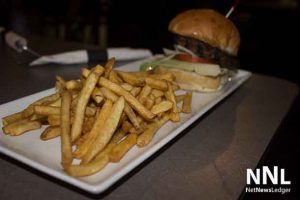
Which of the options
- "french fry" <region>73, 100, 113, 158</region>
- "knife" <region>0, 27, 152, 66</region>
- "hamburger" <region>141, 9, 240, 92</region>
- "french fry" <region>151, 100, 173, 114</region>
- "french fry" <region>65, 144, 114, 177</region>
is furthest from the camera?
"knife" <region>0, 27, 152, 66</region>

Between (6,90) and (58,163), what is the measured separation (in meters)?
0.83

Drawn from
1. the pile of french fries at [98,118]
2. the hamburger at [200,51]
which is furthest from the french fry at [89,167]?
the hamburger at [200,51]

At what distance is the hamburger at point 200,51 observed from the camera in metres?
1.93

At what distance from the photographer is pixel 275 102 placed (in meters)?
1.74

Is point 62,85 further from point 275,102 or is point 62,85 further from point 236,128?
point 275,102

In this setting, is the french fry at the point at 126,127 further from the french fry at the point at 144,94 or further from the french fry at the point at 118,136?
the french fry at the point at 144,94

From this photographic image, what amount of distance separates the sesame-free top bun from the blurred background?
8.20 feet

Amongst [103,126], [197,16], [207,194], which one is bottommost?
[207,194]

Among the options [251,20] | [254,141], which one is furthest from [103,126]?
[251,20]

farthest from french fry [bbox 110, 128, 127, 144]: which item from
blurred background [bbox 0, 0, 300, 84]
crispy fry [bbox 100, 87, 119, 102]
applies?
blurred background [bbox 0, 0, 300, 84]

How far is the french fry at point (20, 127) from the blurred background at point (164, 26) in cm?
360

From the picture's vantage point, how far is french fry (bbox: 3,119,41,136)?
3.46ft

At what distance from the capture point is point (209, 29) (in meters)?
1.96

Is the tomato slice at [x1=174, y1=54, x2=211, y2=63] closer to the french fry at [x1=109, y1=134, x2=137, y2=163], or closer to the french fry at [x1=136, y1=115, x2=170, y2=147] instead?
the french fry at [x1=136, y1=115, x2=170, y2=147]
